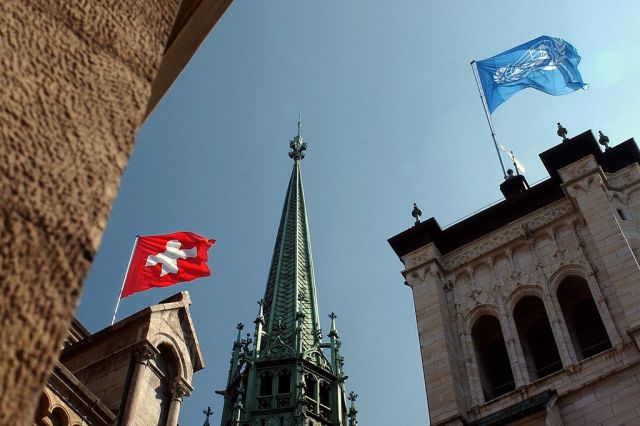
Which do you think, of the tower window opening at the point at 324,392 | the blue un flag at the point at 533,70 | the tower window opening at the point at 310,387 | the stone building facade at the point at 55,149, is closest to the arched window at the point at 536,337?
the blue un flag at the point at 533,70

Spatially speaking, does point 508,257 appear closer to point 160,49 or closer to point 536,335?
point 536,335

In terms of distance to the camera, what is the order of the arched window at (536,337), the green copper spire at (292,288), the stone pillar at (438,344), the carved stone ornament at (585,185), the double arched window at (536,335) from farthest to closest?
the green copper spire at (292,288), the carved stone ornament at (585,185), the arched window at (536,337), the double arched window at (536,335), the stone pillar at (438,344)

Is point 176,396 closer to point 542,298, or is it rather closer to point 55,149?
point 55,149

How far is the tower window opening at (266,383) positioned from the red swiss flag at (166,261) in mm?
18652

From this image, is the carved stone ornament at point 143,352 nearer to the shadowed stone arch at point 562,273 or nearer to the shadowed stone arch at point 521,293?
the shadowed stone arch at point 521,293

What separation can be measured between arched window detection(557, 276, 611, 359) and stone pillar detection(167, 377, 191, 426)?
49.9ft

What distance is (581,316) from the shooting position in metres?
26.3

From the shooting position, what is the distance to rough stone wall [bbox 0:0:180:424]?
2.36m

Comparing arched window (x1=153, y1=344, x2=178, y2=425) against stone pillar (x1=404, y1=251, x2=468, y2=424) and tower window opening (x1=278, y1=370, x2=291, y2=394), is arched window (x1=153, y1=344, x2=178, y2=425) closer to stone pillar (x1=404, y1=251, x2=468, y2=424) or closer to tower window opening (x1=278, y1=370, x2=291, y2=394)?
stone pillar (x1=404, y1=251, x2=468, y2=424)

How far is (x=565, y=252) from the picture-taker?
88.1 feet

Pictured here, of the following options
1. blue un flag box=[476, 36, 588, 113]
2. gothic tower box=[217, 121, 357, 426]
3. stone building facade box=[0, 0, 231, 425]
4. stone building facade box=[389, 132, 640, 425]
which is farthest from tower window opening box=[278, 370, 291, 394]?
stone building facade box=[0, 0, 231, 425]

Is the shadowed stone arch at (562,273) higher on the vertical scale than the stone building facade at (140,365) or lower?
higher

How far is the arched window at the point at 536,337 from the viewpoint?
25.0 meters

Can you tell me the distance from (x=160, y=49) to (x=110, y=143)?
0.70 meters
